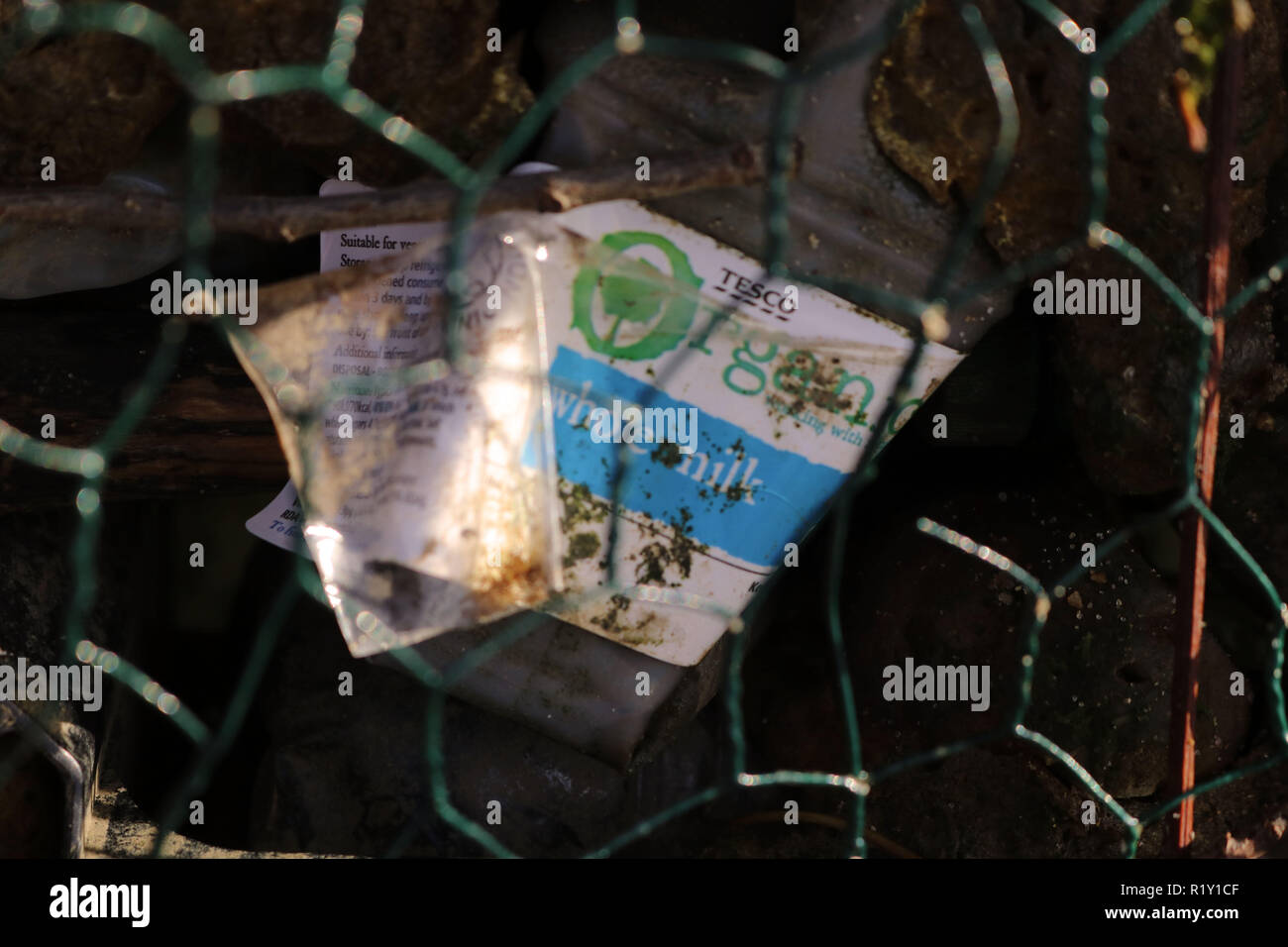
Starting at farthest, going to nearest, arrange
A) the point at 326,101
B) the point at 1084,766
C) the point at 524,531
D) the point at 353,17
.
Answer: the point at 1084,766 < the point at 326,101 < the point at 524,531 < the point at 353,17

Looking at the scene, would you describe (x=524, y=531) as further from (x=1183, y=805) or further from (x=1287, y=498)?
(x=1287, y=498)

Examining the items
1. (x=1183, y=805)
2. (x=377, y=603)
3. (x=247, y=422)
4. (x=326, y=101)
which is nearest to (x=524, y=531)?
(x=377, y=603)
